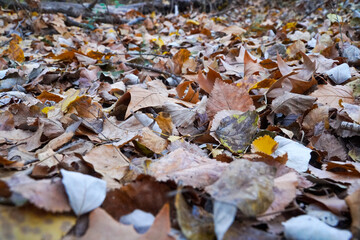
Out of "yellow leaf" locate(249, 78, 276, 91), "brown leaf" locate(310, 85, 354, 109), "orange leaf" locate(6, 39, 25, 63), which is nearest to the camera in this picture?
"brown leaf" locate(310, 85, 354, 109)

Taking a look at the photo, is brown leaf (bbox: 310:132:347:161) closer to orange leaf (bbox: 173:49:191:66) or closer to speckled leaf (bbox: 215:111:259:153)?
speckled leaf (bbox: 215:111:259:153)

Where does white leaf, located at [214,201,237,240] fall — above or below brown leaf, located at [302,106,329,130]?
above

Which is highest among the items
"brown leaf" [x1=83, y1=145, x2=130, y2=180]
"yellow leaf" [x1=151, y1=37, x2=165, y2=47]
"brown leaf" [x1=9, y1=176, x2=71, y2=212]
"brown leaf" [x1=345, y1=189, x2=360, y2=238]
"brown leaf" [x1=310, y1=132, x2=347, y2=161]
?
"brown leaf" [x1=9, y1=176, x2=71, y2=212]

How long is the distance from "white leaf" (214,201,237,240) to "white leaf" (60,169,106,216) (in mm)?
285

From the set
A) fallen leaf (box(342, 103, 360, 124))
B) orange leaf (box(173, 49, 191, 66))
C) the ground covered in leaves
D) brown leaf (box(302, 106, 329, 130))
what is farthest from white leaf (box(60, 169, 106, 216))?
orange leaf (box(173, 49, 191, 66))

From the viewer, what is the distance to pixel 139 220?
65 centimetres

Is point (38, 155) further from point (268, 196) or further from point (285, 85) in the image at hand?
point (285, 85)

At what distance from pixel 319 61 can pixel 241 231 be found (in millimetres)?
1455

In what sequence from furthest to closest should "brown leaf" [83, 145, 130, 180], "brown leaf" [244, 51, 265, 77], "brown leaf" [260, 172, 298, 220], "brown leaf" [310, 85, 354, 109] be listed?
1. "brown leaf" [244, 51, 265, 77]
2. "brown leaf" [310, 85, 354, 109]
3. "brown leaf" [83, 145, 130, 180]
4. "brown leaf" [260, 172, 298, 220]

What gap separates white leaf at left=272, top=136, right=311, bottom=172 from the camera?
928mm

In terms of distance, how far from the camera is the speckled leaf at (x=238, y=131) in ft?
3.47

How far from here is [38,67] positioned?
6.47 ft

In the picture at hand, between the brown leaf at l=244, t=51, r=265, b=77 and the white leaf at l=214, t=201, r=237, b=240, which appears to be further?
the brown leaf at l=244, t=51, r=265, b=77

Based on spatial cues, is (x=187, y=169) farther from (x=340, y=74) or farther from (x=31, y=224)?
(x=340, y=74)
